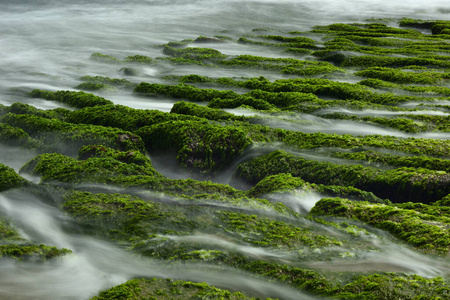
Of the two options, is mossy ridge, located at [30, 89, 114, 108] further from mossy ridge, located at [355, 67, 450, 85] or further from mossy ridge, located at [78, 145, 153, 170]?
mossy ridge, located at [355, 67, 450, 85]

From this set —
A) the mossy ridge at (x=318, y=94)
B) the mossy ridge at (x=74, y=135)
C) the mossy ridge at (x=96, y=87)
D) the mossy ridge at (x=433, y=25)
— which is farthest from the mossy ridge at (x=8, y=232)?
the mossy ridge at (x=433, y=25)

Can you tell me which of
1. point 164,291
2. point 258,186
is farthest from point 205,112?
point 164,291

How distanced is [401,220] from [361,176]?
49.5 inches

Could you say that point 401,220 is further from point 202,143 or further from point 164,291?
point 202,143

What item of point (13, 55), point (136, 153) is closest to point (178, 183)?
point (136, 153)

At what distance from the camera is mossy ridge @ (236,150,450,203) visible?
5.35 m

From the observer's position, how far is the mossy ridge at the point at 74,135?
23.1 feet

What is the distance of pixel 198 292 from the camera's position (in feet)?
11.4

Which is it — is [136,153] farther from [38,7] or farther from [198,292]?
[38,7]

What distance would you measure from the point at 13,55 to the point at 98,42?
13.7 ft

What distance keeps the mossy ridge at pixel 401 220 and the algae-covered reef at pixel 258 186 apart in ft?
0.05

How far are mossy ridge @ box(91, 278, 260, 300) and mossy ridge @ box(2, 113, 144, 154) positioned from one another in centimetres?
373

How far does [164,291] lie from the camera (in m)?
3.46

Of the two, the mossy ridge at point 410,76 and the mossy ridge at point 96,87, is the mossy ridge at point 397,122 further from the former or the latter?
the mossy ridge at point 96,87
